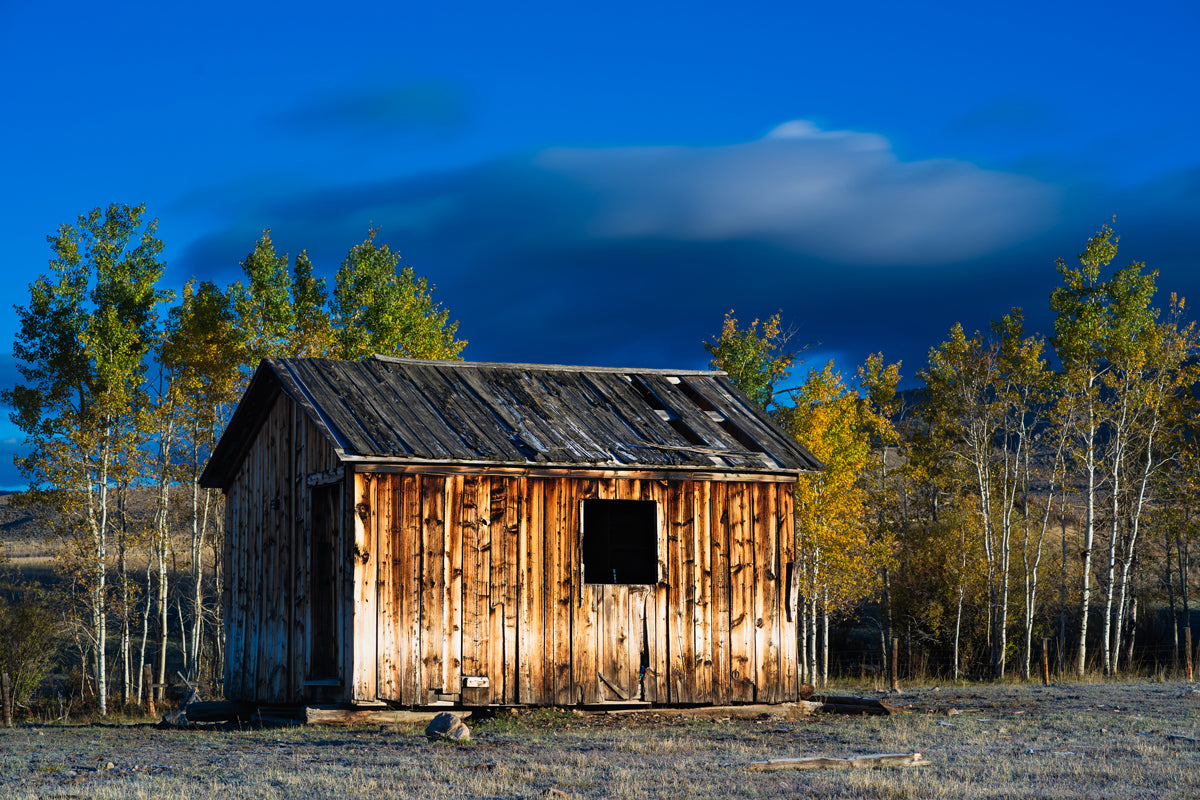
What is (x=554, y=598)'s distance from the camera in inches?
594

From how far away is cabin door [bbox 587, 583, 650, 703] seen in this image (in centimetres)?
1518

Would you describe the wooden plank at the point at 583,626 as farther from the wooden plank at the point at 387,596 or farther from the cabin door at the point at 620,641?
the wooden plank at the point at 387,596

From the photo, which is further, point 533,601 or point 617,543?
point 617,543

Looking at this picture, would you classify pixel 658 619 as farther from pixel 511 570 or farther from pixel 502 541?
pixel 502 541

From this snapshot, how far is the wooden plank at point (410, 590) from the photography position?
558 inches

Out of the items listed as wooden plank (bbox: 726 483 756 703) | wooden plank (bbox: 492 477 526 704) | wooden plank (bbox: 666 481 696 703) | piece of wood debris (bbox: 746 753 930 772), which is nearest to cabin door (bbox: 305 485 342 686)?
wooden plank (bbox: 492 477 526 704)

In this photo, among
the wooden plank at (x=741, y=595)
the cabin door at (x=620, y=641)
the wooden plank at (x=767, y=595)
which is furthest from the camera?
the wooden plank at (x=767, y=595)

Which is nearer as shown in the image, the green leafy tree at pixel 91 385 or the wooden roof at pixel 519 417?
the wooden roof at pixel 519 417

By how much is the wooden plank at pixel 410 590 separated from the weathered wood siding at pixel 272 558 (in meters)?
0.83

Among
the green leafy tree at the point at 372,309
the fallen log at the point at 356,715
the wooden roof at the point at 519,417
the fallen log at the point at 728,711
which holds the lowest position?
the fallen log at the point at 728,711

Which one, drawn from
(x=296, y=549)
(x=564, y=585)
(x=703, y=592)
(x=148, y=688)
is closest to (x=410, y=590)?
(x=564, y=585)

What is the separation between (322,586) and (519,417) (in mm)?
3694

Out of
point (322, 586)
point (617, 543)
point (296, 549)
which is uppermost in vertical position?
point (296, 549)

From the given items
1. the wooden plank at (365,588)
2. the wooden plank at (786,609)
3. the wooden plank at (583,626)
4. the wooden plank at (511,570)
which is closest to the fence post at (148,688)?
the wooden plank at (365,588)
